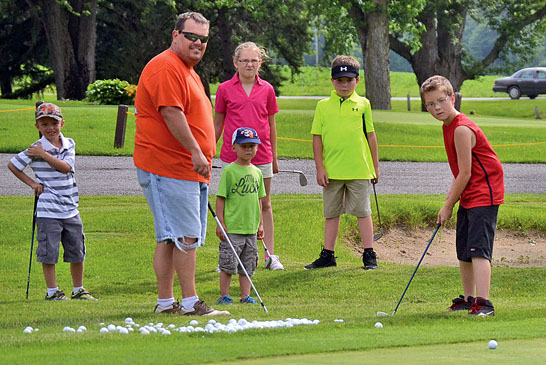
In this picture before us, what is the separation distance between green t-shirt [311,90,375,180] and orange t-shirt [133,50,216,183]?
9.69 feet

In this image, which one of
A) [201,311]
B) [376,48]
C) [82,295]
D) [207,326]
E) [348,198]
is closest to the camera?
[207,326]

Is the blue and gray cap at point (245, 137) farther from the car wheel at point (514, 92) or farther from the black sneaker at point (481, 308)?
the car wheel at point (514, 92)

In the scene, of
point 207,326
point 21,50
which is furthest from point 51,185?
point 21,50

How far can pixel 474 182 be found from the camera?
6.81 meters

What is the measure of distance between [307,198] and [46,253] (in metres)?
7.31

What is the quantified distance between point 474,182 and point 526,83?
43.5m

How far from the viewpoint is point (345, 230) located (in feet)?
40.6

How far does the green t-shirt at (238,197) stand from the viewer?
25.1ft

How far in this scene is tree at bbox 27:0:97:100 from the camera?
35469 millimetres

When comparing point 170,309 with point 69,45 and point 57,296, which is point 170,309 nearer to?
point 57,296

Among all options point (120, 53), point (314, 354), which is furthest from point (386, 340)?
point (120, 53)

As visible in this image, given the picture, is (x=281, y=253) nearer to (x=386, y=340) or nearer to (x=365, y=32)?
(x=386, y=340)

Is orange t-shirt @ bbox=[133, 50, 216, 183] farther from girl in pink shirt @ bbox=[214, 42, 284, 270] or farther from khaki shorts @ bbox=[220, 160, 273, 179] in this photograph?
khaki shorts @ bbox=[220, 160, 273, 179]

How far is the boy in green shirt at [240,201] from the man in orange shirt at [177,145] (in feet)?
3.47
